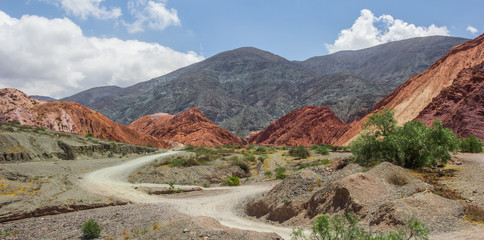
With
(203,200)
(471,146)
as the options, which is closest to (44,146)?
(203,200)

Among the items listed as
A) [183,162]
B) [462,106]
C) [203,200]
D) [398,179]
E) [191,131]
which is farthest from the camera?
[191,131]

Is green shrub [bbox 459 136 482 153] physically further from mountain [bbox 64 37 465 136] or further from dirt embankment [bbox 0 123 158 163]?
mountain [bbox 64 37 465 136]

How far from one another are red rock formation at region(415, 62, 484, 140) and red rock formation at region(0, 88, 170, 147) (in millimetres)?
59978

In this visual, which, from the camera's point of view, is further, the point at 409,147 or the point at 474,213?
the point at 409,147

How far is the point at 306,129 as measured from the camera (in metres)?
83.9

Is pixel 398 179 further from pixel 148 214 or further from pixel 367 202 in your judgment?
pixel 148 214

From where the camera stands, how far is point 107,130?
57875 mm

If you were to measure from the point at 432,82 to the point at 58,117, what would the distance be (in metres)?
77.1

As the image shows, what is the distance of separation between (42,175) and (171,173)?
904 cm

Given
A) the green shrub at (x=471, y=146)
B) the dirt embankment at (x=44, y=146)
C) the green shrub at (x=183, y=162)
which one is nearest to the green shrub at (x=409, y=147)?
the green shrub at (x=183, y=162)

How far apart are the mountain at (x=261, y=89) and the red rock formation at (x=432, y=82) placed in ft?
83.6

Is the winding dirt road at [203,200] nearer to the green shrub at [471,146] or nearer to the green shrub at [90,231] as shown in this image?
the green shrub at [90,231]

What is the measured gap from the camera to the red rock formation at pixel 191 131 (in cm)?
7650

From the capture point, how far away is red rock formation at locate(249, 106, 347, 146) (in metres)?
79.5
